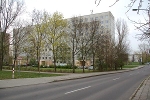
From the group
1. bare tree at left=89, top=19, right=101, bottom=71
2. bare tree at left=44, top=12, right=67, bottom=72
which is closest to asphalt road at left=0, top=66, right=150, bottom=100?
bare tree at left=44, top=12, right=67, bottom=72

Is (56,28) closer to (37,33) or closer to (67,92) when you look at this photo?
(37,33)

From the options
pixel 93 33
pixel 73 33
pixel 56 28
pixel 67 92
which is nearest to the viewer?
pixel 67 92

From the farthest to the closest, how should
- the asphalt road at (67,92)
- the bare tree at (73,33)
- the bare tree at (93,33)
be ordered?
the bare tree at (93,33) < the bare tree at (73,33) < the asphalt road at (67,92)

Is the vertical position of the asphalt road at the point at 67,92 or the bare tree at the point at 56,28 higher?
the bare tree at the point at 56,28

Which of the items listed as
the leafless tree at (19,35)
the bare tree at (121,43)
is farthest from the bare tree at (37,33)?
the bare tree at (121,43)

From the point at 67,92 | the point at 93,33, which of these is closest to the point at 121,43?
the point at 93,33

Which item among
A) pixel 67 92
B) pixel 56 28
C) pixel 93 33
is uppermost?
pixel 56 28

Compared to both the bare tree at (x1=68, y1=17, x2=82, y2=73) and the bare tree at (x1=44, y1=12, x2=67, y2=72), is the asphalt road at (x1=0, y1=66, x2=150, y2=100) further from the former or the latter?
the bare tree at (x1=44, y1=12, x2=67, y2=72)

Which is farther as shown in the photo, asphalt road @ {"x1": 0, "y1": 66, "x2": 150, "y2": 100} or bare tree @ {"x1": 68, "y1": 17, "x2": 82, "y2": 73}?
bare tree @ {"x1": 68, "y1": 17, "x2": 82, "y2": 73}

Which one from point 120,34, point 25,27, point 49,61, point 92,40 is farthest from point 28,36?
point 49,61

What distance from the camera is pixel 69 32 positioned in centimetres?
4125

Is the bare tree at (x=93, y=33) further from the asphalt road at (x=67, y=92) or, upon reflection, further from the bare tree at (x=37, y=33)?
the asphalt road at (x=67, y=92)

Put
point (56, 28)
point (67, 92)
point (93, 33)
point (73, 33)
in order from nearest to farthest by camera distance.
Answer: point (67, 92) → point (73, 33) → point (56, 28) → point (93, 33)

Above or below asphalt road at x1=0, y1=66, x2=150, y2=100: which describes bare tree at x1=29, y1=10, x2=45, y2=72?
above
